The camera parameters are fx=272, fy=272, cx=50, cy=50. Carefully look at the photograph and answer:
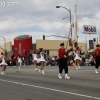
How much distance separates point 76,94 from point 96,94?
2.29 ft

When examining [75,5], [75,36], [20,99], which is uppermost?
[75,5]

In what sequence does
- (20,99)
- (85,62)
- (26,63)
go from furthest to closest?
(26,63), (85,62), (20,99)

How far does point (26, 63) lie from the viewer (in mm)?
51531

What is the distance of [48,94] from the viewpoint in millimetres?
9812

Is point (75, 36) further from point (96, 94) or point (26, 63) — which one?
point (96, 94)

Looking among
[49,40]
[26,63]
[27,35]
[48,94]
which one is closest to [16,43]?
[27,35]

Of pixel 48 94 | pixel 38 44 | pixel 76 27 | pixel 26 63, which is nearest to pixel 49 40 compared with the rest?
pixel 38 44

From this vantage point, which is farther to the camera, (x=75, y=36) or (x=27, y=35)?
(x=27, y=35)

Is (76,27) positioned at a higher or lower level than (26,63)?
higher

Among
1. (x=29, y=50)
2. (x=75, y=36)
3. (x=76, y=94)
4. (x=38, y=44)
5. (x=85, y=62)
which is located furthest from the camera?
(x=38, y=44)

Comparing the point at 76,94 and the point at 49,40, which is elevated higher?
the point at 49,40

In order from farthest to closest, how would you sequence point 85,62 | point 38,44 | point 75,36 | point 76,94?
point 38,44 < point 75,36 < point 85,62 < point 76,94

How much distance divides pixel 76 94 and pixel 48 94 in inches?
40.5

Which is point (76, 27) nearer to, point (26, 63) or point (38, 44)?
point (26, 63)
